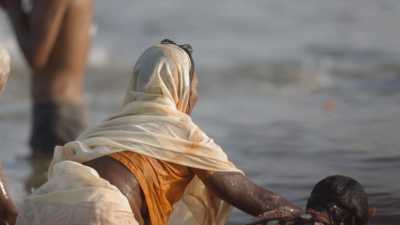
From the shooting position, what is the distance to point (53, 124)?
765 cm

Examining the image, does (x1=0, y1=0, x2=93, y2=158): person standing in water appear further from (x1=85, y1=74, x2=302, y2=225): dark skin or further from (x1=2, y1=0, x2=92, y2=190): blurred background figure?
(x1=85, y1=74, x2=302, y2=225): dark skin

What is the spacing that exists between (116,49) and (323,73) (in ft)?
15.5

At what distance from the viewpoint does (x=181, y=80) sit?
4.20 metres

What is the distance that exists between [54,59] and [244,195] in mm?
3675

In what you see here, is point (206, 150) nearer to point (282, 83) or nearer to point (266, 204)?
point (266, 204)

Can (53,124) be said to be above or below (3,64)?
below

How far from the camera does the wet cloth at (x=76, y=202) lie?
3840 millimetres

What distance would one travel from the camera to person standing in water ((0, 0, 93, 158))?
7176mm

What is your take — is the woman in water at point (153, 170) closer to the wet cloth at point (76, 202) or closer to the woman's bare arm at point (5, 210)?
the wet cloth at point (76, 202)

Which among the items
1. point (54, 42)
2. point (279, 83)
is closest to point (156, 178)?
point (54, 42)

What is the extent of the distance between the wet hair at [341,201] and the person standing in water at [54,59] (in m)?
3.48

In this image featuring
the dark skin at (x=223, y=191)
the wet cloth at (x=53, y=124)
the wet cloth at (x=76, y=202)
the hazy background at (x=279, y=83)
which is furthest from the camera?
the wet cloth at (x=53, y=124)

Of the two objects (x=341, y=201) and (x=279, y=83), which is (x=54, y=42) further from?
(x=279, y=83)

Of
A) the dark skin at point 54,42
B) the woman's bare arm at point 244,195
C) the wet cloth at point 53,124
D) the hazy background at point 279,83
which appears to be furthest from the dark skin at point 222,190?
the wet cloth at point 53,124
